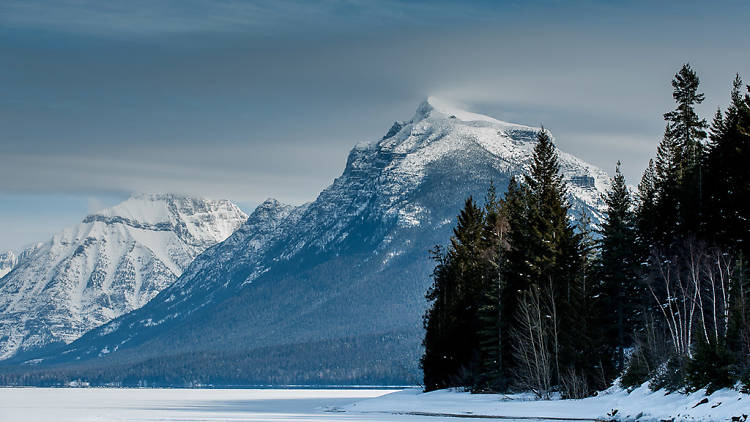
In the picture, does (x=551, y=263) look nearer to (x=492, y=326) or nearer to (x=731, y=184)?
(x=492, y=326)

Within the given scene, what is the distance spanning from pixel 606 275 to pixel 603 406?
1110 inches

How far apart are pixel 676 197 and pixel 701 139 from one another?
34.0ft

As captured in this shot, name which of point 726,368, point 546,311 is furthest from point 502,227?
point 726,368

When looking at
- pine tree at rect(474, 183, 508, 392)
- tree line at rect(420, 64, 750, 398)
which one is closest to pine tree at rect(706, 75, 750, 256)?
tree line at rect(420, 64, 750, 398)

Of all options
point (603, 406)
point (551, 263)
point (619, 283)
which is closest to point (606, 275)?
point (619, 283)

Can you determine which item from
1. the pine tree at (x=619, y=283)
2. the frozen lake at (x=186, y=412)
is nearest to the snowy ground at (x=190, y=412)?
the frozen lake at (x=186, y=412)

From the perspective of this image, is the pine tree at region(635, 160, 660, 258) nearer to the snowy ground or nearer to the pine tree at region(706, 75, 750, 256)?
the pine tree at region(706, 75, 750, 256)

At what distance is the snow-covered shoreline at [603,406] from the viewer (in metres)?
40.6

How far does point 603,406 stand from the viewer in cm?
5431

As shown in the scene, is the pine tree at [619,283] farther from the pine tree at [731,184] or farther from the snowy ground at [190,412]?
the snowy ground at [190,412]

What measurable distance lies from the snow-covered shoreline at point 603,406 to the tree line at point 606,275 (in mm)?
1914

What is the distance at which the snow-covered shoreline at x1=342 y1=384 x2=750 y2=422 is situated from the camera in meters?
40.6

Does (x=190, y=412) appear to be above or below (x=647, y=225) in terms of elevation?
below

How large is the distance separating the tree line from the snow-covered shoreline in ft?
6.28
